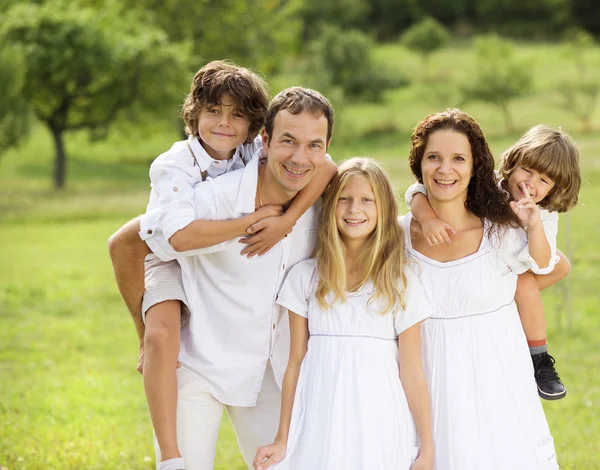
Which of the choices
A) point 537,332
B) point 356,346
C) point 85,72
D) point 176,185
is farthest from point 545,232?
point 85,72

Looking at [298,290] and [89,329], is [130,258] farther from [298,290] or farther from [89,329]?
[89,329]

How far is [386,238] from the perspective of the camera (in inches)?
125

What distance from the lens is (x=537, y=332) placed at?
137 inches

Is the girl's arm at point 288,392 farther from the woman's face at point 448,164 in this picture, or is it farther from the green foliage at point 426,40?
the green foliage at point 426,40

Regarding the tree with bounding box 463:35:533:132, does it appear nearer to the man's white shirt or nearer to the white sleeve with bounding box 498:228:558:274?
the white sleeve with bounding box 498:228:558:274

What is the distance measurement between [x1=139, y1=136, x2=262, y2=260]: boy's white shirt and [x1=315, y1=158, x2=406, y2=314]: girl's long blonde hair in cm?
46

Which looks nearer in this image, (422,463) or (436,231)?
(422,463)

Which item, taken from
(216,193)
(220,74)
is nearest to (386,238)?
(216,193)

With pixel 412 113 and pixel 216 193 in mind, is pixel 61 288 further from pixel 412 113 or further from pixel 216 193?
pixel 412 113

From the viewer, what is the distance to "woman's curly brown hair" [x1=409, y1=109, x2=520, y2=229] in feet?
10.4

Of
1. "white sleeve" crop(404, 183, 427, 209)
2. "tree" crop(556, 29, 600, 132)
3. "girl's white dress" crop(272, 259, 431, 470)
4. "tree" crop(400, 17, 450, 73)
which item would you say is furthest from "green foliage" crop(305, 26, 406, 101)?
"girl's white dress" crop(272, 259, 431, 470)

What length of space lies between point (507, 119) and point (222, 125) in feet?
97.3

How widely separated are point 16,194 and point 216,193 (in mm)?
21922

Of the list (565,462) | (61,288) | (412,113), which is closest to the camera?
(565,462)
